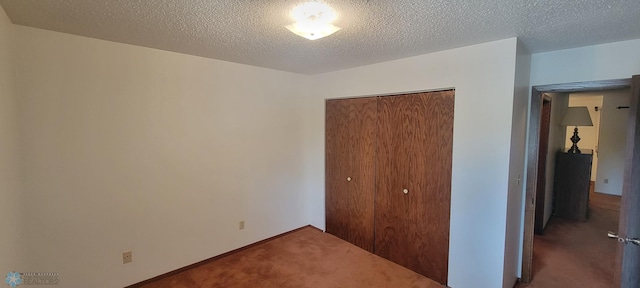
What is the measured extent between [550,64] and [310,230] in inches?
129

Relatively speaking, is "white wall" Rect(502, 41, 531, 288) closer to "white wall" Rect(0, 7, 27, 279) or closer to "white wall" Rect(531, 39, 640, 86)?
"white wall" Rect(531, 39, 640, 86)

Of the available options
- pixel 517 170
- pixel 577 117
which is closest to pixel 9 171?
pixel 517 170

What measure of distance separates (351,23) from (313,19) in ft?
1.06

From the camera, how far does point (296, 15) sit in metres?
1.60

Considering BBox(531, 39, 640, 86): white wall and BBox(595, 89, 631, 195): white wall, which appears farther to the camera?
BBox(595, 89, 631, 195): white wall

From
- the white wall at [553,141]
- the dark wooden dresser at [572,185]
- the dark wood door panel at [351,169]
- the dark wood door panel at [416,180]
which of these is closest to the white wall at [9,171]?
the dark wood door panel at [351,169]

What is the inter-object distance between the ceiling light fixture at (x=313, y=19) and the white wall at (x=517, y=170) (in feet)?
4.97

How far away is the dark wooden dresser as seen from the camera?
13.3ft

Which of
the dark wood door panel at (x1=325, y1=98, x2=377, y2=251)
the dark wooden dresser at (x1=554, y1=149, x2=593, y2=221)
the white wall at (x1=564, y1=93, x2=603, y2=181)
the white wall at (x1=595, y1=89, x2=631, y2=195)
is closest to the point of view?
the dark wood door panel at (x1=325, y1=98, x2=377, y2=251)

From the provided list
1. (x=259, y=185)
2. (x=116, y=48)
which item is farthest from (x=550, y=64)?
(x=116, y=48)

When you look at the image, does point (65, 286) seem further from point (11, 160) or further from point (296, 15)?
point (296, 15)

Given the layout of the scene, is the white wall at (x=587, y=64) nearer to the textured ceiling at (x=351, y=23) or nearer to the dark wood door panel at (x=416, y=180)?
the textured ceiling at (x=351, y=23)

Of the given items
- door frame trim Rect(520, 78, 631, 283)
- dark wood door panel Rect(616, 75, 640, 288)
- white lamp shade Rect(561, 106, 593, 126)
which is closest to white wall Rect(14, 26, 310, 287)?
door frame trim Rect(520, 78, 631, 283)

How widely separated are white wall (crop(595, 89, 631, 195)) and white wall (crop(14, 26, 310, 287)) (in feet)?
21.7
